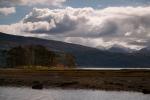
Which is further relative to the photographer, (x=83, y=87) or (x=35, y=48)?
(x=35, y=48)

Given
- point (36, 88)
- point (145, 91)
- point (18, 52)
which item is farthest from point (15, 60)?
point (145, 91)

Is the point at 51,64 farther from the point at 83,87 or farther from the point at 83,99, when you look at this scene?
the point at 83,99

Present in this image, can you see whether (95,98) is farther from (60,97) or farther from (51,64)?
(51,64)

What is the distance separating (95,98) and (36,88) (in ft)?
75.3

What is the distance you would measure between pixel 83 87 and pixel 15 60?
113 metres

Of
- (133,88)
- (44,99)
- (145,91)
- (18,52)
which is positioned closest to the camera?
(44,99)

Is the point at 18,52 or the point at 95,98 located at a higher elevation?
the point at 18,52

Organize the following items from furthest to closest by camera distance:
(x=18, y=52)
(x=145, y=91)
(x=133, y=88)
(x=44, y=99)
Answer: (x=18, y=52) → (x=133, y=88) → (x=145, y=91) → (x=44, y=99)

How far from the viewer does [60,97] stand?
60062 mm

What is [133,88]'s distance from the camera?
7556cm

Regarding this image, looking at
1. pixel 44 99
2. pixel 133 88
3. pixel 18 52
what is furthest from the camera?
pixel 18 52

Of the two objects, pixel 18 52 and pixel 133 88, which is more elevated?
pixel 18 52

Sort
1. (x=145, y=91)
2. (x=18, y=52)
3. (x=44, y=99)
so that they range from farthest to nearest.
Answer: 1. (x=18, y=52)
2. (x=145, y=91)
3. (x=44, y=99)

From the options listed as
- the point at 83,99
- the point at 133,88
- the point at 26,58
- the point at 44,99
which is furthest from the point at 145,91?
the point at 26,58
